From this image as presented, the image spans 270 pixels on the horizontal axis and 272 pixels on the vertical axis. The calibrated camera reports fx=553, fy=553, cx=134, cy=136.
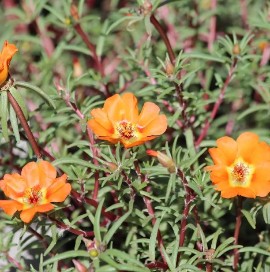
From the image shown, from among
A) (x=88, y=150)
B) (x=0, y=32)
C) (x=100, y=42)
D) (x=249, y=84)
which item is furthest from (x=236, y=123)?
(x=0, y=32)

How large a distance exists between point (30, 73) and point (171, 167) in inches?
62.9

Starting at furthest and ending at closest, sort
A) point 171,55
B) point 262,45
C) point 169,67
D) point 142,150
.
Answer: point 262,45, point 171,55, point 169,67, point 142,150

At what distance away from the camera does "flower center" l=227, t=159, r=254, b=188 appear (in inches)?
76.9

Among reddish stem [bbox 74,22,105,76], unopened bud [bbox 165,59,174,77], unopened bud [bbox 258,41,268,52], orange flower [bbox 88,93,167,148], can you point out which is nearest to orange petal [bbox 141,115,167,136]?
orange flower [bbox 88,93,167,148]

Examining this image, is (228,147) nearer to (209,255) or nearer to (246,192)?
(246,192)

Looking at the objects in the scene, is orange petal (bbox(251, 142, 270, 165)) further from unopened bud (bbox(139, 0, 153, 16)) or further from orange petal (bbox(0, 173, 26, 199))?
orange petal (bbox(0, 173, 26, 199))

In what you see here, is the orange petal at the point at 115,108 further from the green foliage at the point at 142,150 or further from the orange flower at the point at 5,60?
the orange flower at the point at 5,60

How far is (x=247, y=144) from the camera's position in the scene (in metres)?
1.95

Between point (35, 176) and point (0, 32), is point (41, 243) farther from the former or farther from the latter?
point (0, 32)

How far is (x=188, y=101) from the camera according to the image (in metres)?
2.45

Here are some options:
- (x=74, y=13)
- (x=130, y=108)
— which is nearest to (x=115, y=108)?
(x=130, y=108)

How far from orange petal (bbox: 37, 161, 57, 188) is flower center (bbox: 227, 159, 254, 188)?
0.62 meters

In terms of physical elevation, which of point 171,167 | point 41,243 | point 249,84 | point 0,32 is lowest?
point 41,243

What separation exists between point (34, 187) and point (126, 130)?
0.37 meters
